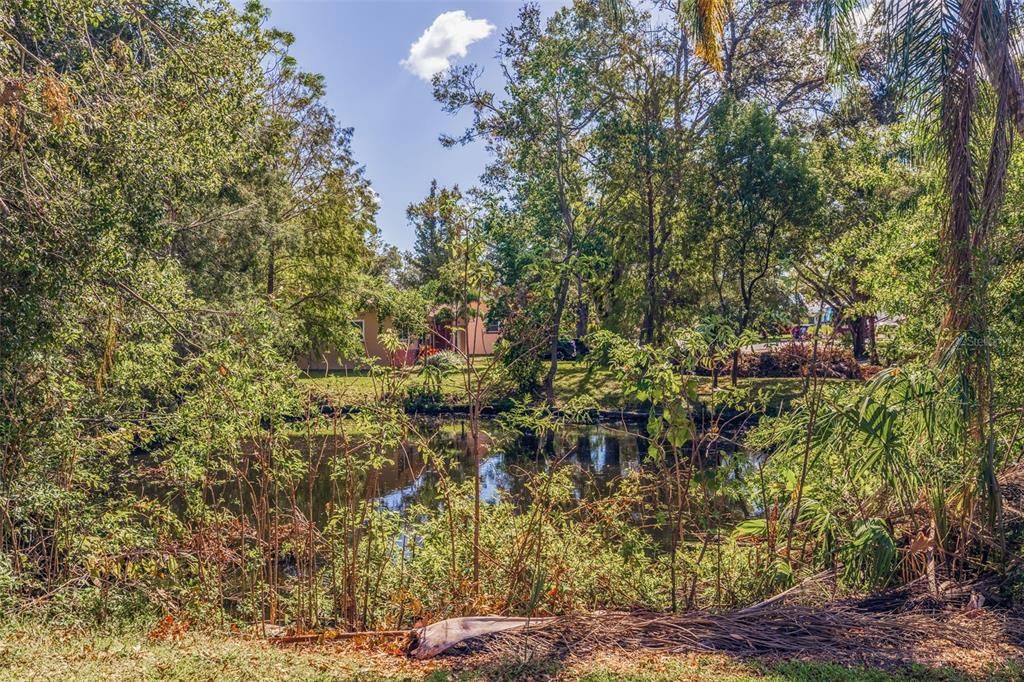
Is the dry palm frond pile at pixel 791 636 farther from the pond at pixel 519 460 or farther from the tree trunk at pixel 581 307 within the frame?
the tree trunk at pixel 581 307

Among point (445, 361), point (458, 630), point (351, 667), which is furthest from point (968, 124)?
point (351, 667)

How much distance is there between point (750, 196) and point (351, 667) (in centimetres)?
1834

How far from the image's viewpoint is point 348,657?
12.6ft

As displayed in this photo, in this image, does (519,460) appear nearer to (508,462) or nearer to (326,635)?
(508,462)

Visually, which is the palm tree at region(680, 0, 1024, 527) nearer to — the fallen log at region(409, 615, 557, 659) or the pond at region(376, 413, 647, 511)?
the fallen log at region(409, 615, 557, 659)

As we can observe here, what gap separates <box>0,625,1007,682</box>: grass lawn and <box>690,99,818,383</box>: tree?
642 inches

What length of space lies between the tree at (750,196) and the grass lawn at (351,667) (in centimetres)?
1631

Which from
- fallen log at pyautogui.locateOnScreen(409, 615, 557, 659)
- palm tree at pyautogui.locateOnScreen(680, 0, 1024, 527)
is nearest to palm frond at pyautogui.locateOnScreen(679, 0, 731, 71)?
palm tree at pyautogui.locateOnScreen(680, 0, 1024, 527)

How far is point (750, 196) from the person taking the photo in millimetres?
19719

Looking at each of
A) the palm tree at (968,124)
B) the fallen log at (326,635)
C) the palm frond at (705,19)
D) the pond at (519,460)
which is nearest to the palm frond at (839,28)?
the palm tree at (968,124)

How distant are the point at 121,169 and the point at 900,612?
607cm

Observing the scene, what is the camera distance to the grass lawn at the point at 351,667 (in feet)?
11.2

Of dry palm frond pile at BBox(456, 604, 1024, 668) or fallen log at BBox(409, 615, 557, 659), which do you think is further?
fallen log at BBox(409, 615, 557, 659)

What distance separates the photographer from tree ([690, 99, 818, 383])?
63.9ft
